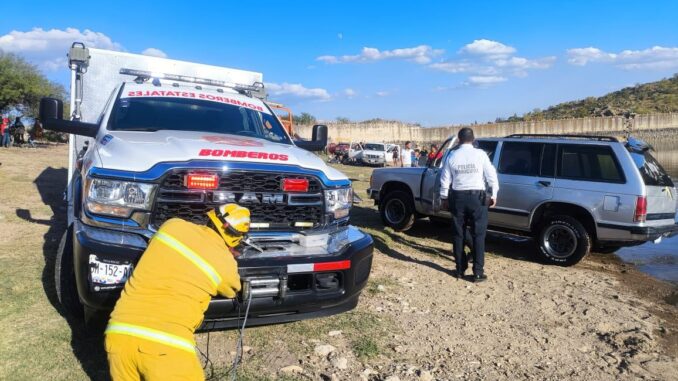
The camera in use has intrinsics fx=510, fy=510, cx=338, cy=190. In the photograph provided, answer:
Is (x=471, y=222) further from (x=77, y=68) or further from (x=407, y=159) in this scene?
(x=407, y=159)

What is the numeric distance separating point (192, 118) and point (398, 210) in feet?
16.0

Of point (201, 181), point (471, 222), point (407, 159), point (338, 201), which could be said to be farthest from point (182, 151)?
point (407, 159)

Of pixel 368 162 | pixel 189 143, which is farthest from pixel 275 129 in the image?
pixel 368 162

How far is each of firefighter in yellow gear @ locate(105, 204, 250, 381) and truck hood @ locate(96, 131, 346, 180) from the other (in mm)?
736

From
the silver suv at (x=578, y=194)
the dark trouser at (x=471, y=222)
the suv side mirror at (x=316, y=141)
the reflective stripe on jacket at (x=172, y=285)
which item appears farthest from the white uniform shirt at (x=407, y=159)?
the reflective stripe on jacket at (x=172, y=285)

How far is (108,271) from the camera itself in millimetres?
3168

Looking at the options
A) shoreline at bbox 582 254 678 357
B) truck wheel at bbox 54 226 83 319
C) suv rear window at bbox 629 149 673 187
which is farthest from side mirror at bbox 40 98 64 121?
suv rear window at bbox 629 149 673 187

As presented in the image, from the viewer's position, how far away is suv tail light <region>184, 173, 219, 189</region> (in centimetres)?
344

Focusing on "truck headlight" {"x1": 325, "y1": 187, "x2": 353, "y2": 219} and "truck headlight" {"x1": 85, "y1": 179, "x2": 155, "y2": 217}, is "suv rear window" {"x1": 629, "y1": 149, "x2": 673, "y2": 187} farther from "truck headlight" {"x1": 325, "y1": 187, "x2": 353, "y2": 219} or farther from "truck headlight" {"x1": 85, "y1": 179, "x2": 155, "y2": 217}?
"truck headlight" {"x1": 85, "y1": 179, "x2": 155, "y2": 217}

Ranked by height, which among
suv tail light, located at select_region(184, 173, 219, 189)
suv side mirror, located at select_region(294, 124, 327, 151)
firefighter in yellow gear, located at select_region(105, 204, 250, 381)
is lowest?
firefighter in yellow gear, located at select_region(105, 204, 250, 381)

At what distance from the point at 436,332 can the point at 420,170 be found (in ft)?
15.2

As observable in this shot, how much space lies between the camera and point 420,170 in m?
8.83

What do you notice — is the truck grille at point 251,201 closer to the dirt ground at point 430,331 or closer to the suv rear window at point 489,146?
the dirt ground at point 430,331

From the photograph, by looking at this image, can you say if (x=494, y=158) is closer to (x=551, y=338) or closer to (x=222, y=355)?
(x=551, y=338)
